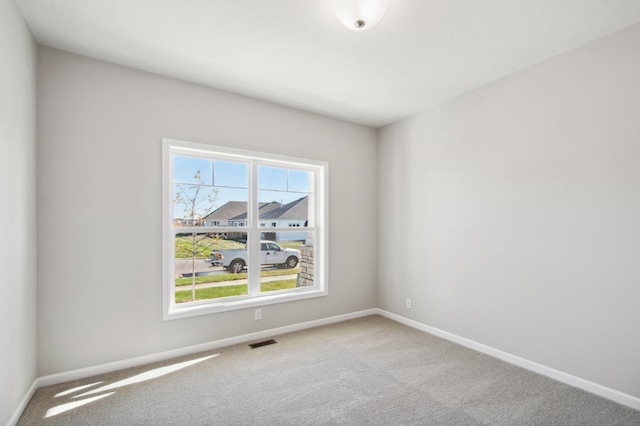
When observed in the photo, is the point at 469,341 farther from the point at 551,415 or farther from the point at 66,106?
the point at 66,106

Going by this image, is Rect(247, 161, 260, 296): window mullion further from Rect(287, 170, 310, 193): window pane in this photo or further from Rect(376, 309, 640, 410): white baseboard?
Rect(376, 309, 640, 410): white baseboard

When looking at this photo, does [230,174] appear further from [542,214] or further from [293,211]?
[542,214]

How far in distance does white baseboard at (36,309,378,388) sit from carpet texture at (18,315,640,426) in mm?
69

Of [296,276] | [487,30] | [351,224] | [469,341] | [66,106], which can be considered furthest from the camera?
[351,224]

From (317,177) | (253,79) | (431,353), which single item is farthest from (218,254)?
(431,353)

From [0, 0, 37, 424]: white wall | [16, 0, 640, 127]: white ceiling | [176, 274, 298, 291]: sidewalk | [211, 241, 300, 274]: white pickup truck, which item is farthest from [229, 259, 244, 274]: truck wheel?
[16, 0, 640, 127]: white ceiling

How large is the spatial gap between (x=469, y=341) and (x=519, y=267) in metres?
0.96

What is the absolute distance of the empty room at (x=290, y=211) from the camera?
2.14 meters

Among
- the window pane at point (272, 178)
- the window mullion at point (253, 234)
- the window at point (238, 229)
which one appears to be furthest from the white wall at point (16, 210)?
the window pane at point (272, 178)

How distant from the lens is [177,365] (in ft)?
9.28

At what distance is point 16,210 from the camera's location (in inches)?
81.0

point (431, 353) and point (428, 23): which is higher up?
point (428, 23)

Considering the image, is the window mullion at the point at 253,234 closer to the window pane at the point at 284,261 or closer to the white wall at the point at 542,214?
the window pane at the point at 284,261

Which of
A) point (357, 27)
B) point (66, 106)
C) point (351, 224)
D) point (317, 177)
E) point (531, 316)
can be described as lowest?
point (531, 316)
